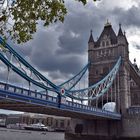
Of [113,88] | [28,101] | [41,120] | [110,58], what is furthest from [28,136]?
[41,120]

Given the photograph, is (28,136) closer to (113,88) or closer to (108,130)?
(108,130)

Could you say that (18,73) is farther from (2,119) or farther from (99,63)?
(2,119)

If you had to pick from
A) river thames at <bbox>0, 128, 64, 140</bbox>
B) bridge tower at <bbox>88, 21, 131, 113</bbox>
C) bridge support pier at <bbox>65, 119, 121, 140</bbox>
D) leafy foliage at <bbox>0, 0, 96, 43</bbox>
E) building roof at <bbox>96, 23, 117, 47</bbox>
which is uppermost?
building roof at <bbox>96, 23, 117, 47</bbox>

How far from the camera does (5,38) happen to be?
14.6ft

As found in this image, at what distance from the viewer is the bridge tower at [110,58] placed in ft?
142

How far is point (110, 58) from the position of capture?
46.2m

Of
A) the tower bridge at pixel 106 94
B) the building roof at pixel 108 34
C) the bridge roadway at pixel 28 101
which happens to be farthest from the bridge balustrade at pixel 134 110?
the bridge roadway at pixel 28 101

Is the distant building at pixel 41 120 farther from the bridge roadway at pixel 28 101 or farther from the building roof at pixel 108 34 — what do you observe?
the bridge roadway at pixel 28 101

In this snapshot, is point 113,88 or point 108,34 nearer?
point 113,88

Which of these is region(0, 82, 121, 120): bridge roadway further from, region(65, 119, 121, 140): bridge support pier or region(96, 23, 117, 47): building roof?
region(96, 23, 117, 47): building roof

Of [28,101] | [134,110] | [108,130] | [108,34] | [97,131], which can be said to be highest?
[108,34]

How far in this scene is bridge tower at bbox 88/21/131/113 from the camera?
4332 centimetres

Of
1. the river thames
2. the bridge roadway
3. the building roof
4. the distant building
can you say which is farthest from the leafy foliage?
the distant building

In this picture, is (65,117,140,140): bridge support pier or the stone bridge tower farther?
the stone bridge tower
